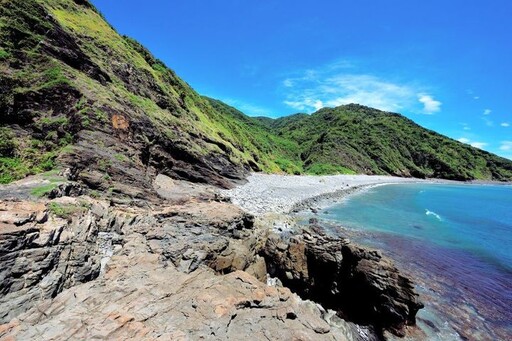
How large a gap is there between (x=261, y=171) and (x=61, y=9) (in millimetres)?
48642

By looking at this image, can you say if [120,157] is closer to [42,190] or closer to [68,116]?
[68,116]

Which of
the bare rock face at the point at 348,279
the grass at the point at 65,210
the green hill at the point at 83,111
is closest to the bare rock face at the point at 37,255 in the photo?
the grass at the point at 65,210

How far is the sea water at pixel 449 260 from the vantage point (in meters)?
13.1

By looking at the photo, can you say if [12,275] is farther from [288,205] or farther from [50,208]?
[288,205]

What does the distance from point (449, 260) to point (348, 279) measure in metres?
14.3

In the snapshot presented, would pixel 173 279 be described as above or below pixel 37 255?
below

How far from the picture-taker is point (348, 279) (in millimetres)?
13406

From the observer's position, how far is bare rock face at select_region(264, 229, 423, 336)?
11844 millimetres

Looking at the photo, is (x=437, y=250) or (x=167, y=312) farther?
(x=437, y=250)

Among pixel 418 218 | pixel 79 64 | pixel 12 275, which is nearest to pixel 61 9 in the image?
pixel 79 64

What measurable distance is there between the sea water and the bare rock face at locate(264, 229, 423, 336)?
188cm

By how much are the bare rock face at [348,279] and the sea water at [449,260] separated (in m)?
1.88

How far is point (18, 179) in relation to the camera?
1386 centimetres

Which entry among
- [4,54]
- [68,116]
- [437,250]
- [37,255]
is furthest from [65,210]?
[437,250]
